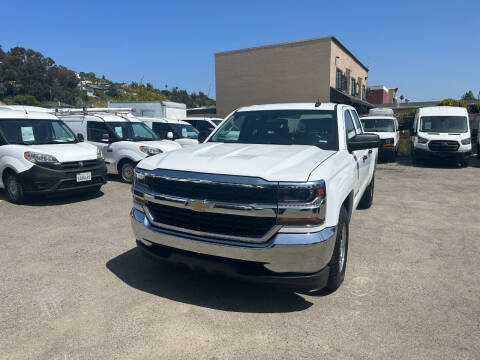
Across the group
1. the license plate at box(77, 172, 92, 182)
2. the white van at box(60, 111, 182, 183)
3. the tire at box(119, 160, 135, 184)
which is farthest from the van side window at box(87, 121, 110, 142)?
the license plate at box(77, 172, 92, 182)

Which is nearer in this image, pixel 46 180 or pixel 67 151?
pixel 46 180

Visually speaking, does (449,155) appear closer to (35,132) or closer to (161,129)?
(161,129)

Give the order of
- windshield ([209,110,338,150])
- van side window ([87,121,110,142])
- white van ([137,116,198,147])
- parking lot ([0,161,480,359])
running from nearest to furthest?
parking lot ([0,161,480,359])
windshield ([209,110,338,150])
van side window ([87,121,110,142])
white van ([137,116,198,147])

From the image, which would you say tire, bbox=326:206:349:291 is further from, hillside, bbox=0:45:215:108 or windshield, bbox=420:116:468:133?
hillside, bbox=0:45:215:108

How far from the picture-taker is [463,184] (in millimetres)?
10055

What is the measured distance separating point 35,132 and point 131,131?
291 cm

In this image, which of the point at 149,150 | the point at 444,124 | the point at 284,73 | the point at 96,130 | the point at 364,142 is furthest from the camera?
the point at 284,73

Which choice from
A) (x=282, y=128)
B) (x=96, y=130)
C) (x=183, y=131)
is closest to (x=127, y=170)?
(x=96, y=130)

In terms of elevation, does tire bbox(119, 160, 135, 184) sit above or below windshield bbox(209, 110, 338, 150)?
below

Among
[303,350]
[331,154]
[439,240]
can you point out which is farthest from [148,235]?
[439,240]

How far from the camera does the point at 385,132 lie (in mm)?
15172

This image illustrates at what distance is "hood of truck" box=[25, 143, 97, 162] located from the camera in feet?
23.2

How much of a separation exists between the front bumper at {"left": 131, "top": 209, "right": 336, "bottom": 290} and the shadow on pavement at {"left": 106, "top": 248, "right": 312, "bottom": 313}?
30cm

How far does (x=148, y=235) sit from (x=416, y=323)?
8.01ft
